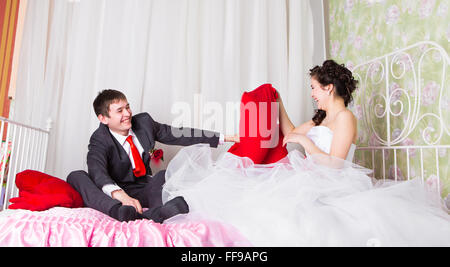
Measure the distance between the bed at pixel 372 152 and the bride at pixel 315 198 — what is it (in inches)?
3.7

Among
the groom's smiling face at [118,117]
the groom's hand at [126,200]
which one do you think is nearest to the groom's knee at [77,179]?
the groom's hand at [126,200]

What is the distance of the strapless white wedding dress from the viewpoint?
0.87 meters

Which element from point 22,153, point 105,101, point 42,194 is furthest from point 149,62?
point 42,194

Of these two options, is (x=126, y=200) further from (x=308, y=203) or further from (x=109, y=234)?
(x=308, y=203)

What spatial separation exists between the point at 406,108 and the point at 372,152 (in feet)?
1.07

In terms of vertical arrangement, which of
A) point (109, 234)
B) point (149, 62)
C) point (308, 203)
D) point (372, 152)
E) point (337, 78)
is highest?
point (149, 62)

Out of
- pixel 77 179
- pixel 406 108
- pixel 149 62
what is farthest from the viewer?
pixel 149 62

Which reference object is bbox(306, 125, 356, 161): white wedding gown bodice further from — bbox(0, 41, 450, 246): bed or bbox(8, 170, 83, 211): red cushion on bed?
bbox(8, 170, 83, 211): red cushion on bed

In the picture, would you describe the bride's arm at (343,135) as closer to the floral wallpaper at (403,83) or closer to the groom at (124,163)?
the floral wallpaper at (403,83)

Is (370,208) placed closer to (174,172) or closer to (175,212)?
(175,212)

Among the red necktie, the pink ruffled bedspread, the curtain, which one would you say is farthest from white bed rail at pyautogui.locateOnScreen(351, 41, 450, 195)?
the red necktie

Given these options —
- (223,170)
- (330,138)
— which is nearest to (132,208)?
(223,170)

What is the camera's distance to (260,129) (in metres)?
1.54
